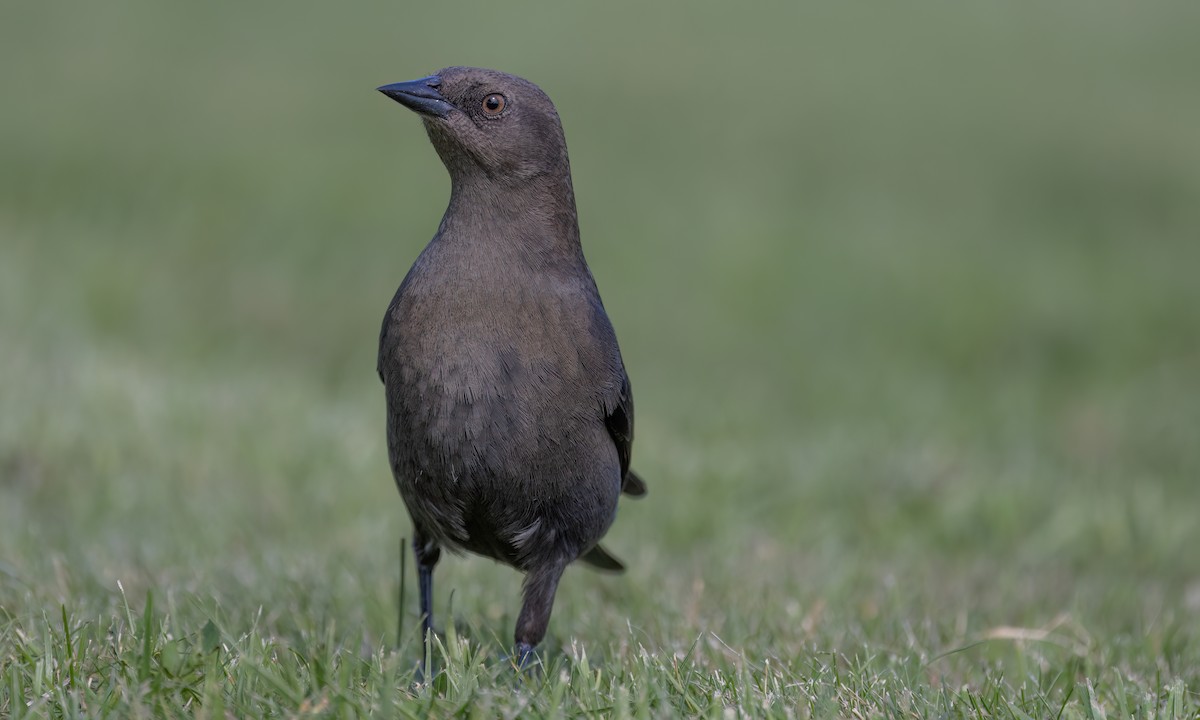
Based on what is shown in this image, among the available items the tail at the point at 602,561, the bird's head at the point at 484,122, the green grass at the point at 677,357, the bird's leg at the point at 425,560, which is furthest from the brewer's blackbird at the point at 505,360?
the tail at the point at 602,561

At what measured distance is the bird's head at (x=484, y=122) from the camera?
3.96 m

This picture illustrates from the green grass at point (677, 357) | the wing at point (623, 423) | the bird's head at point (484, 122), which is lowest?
the green grass at point (677, 357)

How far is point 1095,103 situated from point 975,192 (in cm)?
309

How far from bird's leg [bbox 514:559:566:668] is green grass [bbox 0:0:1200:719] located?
0.89 feet

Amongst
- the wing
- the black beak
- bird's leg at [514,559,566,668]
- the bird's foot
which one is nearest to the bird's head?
the black beak

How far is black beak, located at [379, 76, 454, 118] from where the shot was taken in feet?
12.8

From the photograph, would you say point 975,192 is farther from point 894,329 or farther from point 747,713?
point 747,713

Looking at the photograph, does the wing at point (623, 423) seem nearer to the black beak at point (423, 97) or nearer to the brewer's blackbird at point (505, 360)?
the brewer's blackbird at point (505, 360)

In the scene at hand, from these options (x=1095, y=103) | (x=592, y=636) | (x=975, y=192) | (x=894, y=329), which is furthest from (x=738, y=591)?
(x=1095, y=103)

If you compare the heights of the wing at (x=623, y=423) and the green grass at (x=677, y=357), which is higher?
the wing at (x=623, y=423)

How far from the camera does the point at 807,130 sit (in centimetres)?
1392

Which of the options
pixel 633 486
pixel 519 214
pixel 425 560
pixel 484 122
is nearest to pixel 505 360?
pixel 519 214

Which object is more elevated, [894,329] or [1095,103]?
[1095,103]

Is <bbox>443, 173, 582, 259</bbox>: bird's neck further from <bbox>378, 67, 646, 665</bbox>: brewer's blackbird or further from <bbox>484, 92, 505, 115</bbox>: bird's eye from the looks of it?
<bbox>484, 92, 505, 115</bbox>: bird's eye
